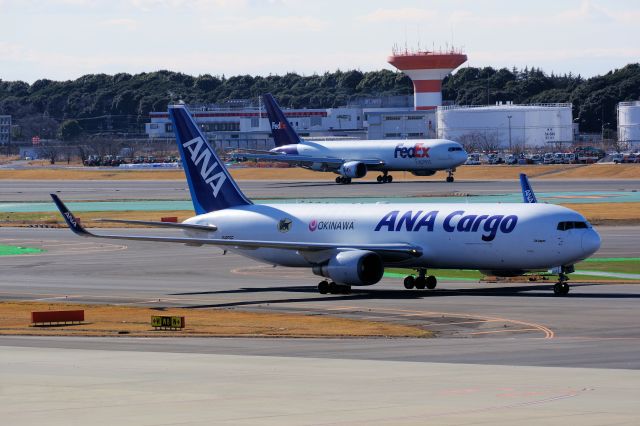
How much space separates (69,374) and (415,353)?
11006 mm

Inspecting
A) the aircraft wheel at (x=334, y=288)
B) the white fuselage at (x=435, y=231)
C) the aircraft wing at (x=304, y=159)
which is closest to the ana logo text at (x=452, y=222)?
the white fuselage at (x=435, y=231)

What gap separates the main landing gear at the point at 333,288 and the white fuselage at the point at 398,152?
92.8 meters

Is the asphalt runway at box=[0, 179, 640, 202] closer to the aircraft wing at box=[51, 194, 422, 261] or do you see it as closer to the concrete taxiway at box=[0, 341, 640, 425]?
the aircraft wing at box=[51, 194, 422, 261]

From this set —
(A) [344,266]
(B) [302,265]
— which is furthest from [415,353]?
(B) [302,265]

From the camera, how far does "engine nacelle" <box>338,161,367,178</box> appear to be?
523 feet

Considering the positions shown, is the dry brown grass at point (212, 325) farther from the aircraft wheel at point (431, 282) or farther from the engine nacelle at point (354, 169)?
the engine nacelle at point (354, 169)

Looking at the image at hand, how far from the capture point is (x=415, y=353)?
1545 inches

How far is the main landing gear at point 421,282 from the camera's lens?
6253cm

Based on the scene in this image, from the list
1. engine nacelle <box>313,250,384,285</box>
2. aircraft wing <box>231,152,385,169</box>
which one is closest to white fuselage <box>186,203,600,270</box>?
engine nacelle <box>313,250,384,285</box>

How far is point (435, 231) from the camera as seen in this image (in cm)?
6050

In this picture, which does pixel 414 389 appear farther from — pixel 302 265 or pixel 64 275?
pixel 64 275

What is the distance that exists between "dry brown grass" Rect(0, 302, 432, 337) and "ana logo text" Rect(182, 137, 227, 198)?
43.2 ft

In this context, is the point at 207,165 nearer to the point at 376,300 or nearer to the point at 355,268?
the point at 355,268

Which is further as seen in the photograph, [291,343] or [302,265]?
[302,265]
